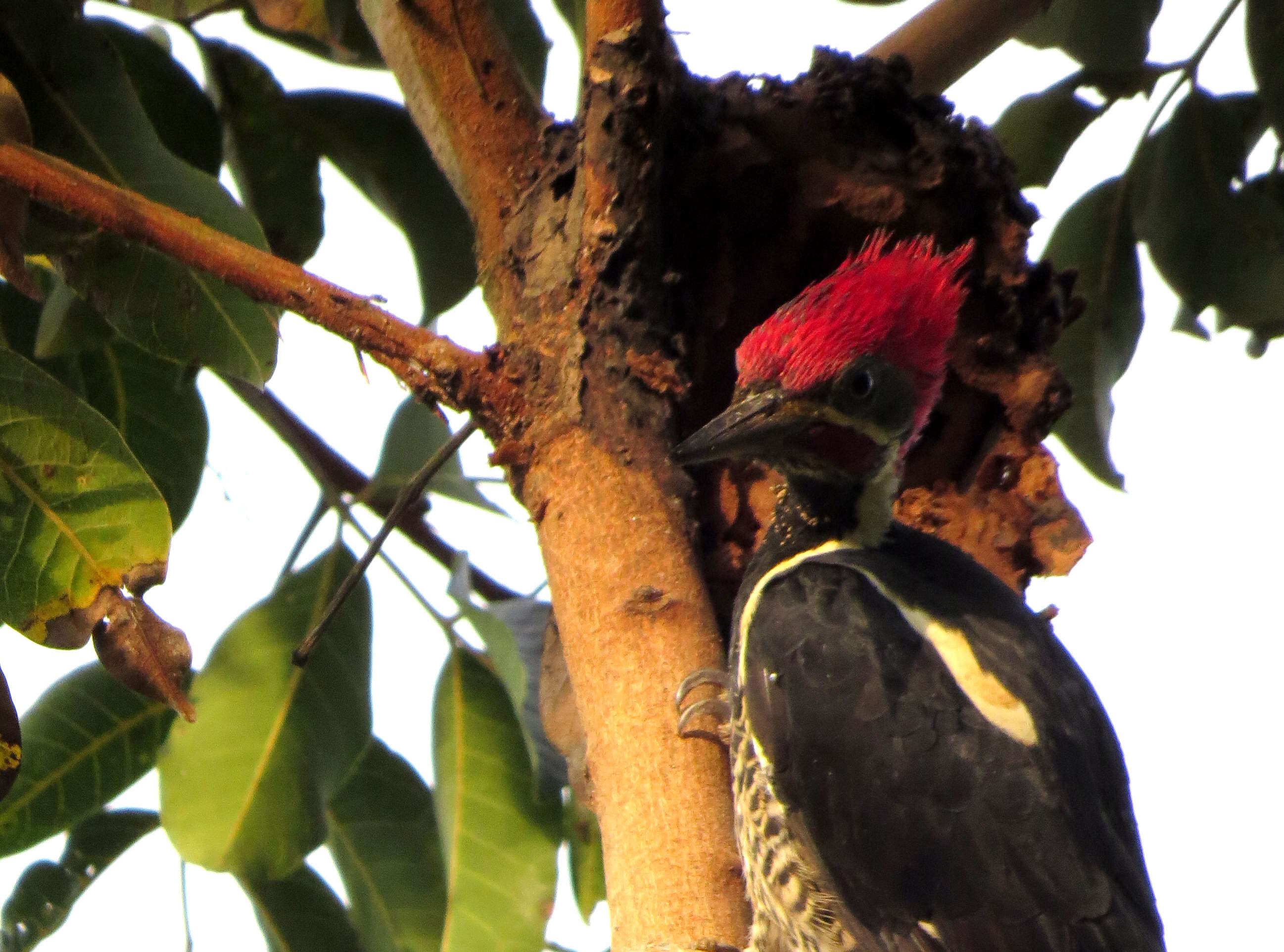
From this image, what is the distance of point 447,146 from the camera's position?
182 cm

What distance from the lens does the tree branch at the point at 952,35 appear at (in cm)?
210

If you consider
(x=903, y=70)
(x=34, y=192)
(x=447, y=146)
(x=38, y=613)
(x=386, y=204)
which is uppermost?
(x=386, y=204)

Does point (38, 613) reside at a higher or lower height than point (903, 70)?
lower

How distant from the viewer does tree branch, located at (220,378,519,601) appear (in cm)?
242

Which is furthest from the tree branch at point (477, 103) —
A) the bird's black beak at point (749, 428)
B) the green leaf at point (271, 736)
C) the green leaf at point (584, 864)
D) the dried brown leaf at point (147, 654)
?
the green leaf at point (584, 864)

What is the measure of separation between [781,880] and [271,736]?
819mm

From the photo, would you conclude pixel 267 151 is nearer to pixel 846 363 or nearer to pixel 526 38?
pixel 526 38

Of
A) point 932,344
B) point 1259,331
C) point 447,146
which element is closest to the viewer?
point 447,146

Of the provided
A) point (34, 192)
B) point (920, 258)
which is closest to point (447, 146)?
point (34, 192)

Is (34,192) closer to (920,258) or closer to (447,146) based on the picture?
(447,146)

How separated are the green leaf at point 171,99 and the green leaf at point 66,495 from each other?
0.78m

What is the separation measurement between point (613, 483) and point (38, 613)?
640 millimetres

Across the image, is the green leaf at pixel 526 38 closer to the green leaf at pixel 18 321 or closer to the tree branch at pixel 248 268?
the tree branch at pixel 248 268


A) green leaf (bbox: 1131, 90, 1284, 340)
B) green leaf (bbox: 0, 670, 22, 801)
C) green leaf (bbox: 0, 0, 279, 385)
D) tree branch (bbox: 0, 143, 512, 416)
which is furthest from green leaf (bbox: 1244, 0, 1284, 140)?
green leaf (bbox: 0, 670, 22, 801)
